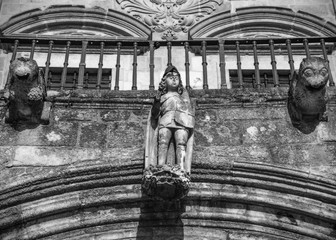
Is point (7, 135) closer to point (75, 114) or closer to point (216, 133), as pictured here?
point (75, 114)

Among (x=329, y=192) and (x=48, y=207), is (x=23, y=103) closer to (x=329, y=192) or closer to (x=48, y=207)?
(x=48, y=207)

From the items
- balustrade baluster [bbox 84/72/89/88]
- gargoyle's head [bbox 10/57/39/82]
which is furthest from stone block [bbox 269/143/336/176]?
balustrade baluster [bbox 84/72/89/88]

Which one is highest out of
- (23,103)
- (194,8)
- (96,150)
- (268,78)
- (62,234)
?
(194,8)

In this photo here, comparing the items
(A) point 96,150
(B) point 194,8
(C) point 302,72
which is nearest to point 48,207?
(A) point 96,150

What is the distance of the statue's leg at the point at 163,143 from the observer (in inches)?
261

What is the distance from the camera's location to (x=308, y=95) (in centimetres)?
710

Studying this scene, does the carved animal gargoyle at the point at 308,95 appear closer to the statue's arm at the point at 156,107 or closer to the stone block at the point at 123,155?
the statue's arm at the point at 156,107

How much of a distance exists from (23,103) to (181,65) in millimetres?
4091

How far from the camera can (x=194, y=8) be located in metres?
11.8

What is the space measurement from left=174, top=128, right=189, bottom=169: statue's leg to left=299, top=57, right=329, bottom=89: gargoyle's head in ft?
4.38

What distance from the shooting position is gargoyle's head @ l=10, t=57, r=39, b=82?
7.02 m

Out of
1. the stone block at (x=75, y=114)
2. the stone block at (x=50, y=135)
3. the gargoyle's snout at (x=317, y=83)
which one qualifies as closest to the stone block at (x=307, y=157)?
the gargoyle's snout at (x=317, y=83)

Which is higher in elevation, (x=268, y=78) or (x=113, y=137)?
(x=268, y=78)

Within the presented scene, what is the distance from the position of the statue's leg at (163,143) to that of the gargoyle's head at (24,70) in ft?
4.75
